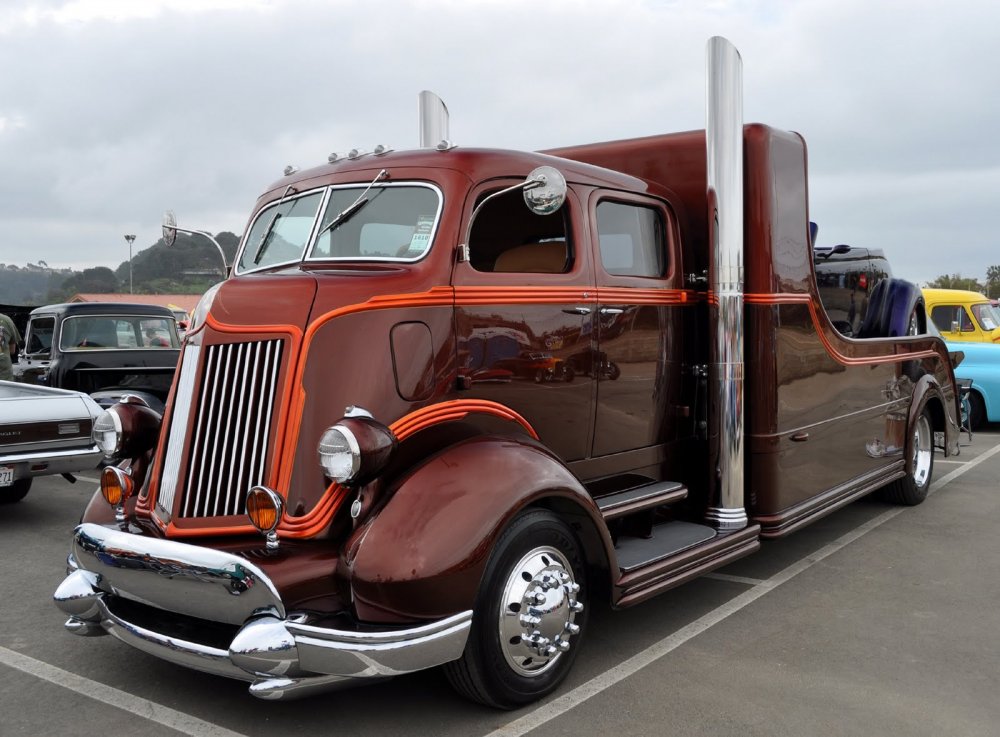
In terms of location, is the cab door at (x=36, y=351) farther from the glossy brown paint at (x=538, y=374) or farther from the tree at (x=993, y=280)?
the tree at (x=993, y=280)

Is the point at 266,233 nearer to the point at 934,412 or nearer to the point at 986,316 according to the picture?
the point at 934,412

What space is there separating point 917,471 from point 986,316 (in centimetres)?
713

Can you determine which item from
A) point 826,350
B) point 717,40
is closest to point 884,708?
point 826,350

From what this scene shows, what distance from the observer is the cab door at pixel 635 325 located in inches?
175

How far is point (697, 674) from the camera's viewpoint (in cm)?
391

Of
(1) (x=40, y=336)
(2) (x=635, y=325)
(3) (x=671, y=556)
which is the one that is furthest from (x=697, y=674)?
(1) (x=40, y=336)

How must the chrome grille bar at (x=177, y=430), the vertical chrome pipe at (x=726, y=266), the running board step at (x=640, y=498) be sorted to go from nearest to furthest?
1. the chrome grille bar at (x=177, y=430)
2. the running board step at (x=640, y=498)
3. the vertical chrome pipe at (x=726, y=266)

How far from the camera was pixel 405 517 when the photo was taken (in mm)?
3242

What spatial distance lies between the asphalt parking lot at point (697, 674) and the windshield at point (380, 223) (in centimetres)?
187

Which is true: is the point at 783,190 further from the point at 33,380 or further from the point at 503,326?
the point at 33,380

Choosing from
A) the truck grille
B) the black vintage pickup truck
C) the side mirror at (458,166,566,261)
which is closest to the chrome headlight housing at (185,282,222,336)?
the truck grille

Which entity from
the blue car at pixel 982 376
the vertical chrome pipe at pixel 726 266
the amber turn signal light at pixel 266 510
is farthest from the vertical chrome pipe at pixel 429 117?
the blue car at pixel 982 376

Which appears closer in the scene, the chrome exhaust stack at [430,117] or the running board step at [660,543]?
the running board step at [660,543]

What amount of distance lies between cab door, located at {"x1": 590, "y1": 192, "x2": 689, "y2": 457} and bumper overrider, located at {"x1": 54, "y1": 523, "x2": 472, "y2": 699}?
5.37 feet
